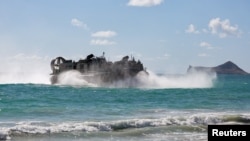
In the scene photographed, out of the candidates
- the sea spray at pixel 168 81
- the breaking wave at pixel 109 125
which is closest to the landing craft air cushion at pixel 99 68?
the sea spray at pixel 168 81

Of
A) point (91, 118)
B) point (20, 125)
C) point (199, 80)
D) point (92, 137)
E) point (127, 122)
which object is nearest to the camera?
point (92, 137)

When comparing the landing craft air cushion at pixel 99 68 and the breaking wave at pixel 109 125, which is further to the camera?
the landing craft air cushion at pixel 99 68

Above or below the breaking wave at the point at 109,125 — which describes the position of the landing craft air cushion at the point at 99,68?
above

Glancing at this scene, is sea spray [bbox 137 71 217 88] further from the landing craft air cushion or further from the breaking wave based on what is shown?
the breaking wave

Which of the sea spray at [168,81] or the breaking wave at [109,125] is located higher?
the sea spray at [168,81]

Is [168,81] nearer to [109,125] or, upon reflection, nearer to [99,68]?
[99,68]

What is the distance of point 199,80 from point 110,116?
81.3 meters

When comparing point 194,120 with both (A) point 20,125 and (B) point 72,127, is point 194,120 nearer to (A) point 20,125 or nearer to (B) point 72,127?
(B) point 72,127

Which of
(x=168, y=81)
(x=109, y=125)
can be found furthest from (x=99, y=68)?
(x=109, y=125)

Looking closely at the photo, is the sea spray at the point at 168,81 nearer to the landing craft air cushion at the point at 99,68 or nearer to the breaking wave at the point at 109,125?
the landing craft air cushion at the point at 99,68

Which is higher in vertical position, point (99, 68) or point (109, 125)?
point (99, 68)

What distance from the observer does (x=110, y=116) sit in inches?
1319

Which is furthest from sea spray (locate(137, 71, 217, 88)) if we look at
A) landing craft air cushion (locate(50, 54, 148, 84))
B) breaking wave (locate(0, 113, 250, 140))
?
breaking wave (locate(0, 113, 250, 140))

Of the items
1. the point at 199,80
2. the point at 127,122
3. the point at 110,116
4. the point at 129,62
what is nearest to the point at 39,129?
the point at 127,122
